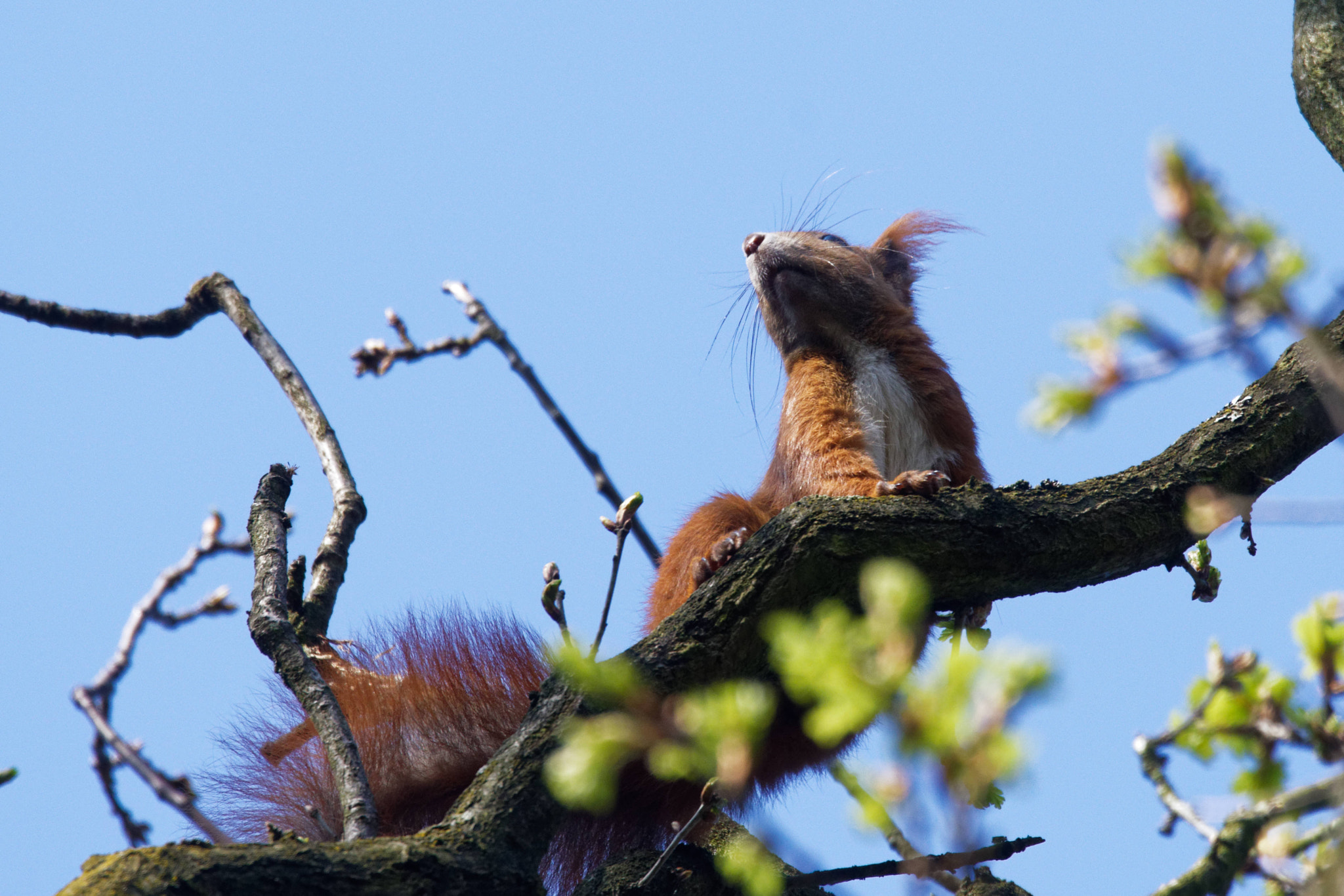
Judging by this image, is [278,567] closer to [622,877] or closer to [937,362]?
[622,877]

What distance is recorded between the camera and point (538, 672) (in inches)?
155

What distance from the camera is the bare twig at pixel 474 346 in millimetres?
3807

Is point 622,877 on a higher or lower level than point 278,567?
lower

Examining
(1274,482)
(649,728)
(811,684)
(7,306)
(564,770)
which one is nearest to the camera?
(811,684)

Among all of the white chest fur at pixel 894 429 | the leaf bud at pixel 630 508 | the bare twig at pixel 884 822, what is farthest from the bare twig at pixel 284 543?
the white chest fur at pixel 894 429

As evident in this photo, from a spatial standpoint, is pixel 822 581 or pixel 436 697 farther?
pixel 436 697

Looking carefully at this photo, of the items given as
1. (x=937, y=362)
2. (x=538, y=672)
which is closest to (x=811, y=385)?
(x=937, y=362)

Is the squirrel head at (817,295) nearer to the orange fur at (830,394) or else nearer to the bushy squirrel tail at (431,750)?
the orange fur at (830,394)

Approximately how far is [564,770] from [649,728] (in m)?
0.16

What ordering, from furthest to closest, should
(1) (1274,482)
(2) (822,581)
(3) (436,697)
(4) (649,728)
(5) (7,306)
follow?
(5) (7,306) < (3) (436,697) < (1) (1274,482) < (2) (822,581) < (4) (649,728)

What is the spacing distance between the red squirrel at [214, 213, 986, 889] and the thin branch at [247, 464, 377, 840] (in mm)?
207

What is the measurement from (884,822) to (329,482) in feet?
10.4

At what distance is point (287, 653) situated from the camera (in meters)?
3.21

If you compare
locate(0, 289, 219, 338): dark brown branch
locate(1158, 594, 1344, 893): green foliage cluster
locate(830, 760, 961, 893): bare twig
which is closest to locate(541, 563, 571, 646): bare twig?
locate(830, 760, 961, 893): bare twig
